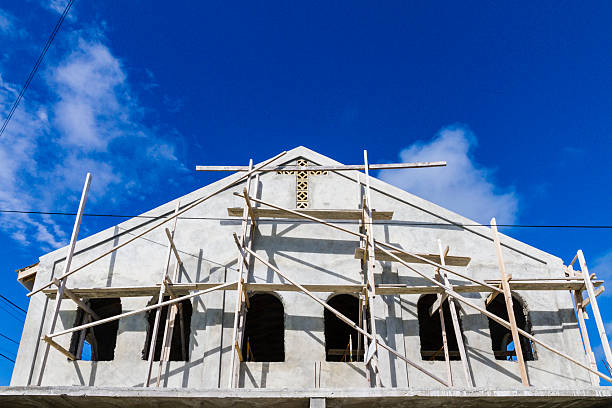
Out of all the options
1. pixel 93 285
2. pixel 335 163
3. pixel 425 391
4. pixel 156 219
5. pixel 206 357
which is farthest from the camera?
pixel 335 163

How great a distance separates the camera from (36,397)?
33.7 feet

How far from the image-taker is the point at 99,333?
19.5 metres

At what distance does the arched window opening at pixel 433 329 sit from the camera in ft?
54.6

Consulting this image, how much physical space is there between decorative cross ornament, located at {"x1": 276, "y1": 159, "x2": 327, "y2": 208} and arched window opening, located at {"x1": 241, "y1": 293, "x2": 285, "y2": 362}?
11.2 ft

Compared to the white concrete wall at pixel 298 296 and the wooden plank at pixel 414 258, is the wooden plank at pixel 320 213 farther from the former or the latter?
the wooden plank at pixel 414 258

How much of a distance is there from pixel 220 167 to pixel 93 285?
4.07m

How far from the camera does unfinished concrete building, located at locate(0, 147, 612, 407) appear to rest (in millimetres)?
13164

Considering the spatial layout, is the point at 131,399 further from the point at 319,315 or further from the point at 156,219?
the point at 156,219

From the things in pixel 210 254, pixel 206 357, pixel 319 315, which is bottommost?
pixel 206 357

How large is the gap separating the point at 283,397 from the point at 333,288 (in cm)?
391

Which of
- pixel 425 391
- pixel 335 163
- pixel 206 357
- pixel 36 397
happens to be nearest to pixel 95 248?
pixel 206 357

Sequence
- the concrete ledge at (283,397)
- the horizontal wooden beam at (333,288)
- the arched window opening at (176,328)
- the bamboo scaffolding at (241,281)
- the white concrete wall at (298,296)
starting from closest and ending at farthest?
the concrete ledge at (283,397), the bamboo scaffolding at (241,281), the white concrete wall at (298,296), the horizontal wooden beam at (333,288), the arched window opening at (176,328)

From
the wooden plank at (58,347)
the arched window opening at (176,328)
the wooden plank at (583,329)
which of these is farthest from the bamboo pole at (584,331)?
the wooden plank at (58,347)

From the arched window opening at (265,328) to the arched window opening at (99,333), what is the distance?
372 centimetres
